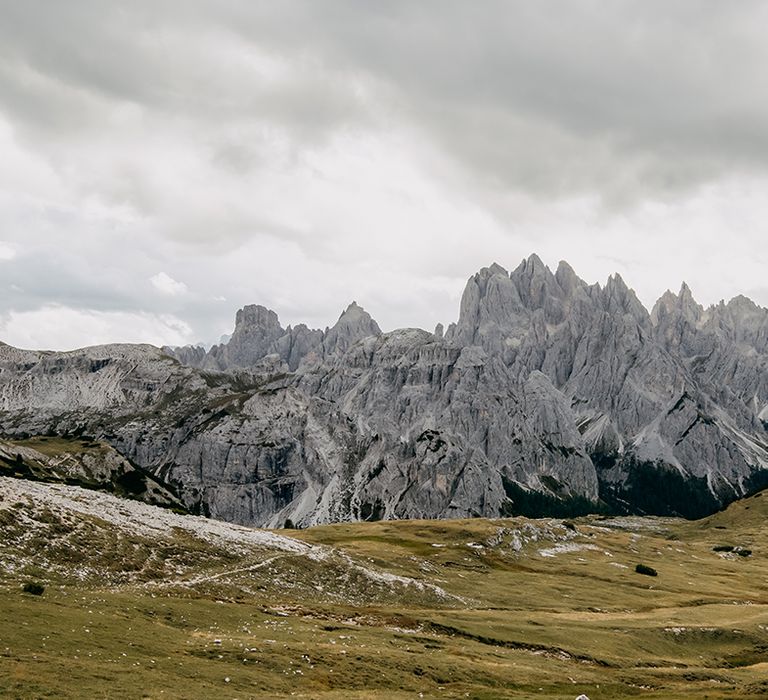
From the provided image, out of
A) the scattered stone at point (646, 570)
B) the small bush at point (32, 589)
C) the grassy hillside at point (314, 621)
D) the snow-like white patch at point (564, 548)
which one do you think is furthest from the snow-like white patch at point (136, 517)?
the scattered stone at point (646, 570)

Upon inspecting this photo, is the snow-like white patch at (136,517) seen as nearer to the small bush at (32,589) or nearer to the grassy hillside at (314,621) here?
the grassy hillside at (314,621)

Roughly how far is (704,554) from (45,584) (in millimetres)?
187014

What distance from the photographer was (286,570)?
84125mm

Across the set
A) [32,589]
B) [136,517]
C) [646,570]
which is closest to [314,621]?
[32,589]

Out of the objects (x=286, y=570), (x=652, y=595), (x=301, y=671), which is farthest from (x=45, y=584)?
(x=652, y=595)

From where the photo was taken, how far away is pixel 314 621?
6250 centimetres

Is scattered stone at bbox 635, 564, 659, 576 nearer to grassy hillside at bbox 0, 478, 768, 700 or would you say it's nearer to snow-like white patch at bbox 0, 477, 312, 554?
grassy hillside at bbox 0, 478, 768, 700

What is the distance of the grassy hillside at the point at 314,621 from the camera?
40281 millimetres

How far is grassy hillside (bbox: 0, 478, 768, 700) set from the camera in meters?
40.3

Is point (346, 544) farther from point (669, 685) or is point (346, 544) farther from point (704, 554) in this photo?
→ point (704, 554)

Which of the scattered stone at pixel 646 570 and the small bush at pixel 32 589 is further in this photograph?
the scattered stone at pixel 646 570

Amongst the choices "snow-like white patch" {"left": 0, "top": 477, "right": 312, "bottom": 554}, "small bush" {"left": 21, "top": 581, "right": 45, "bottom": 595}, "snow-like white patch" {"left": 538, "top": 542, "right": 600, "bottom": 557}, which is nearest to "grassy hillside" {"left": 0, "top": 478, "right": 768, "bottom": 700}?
"snow-like white patch" {"left": 0, "top": 477, "right": 312, "bottom": 554}

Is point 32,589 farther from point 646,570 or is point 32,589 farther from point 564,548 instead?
point 564,548

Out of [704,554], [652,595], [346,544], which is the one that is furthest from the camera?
[704,554]
